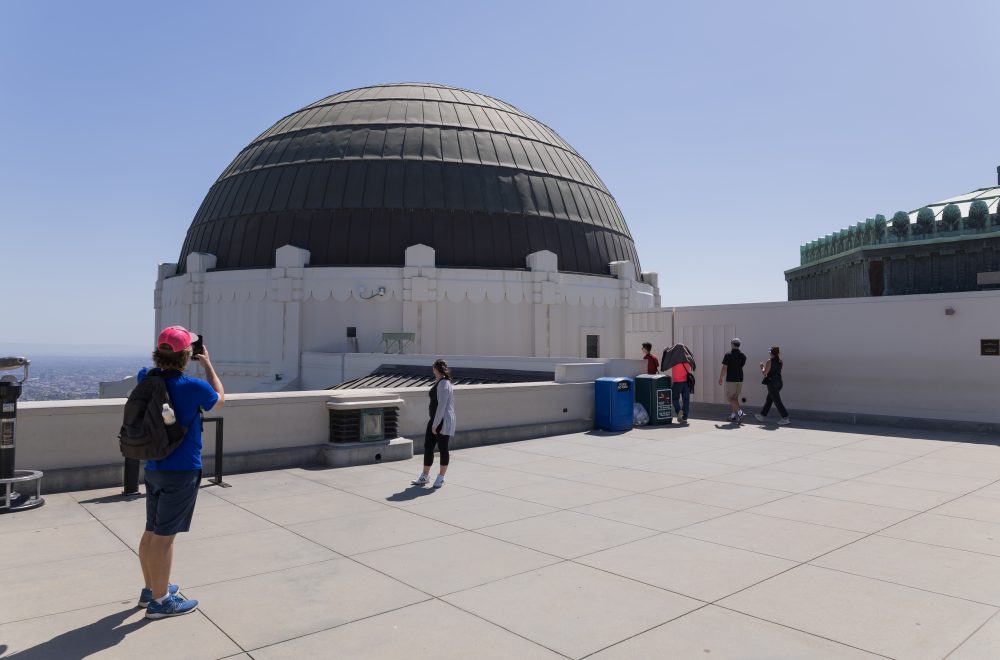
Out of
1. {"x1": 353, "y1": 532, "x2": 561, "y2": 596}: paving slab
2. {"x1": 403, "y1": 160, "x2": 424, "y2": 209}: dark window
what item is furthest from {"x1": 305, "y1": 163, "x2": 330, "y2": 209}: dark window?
{"x1": 353, "y1": 532, "x2": 561, "y2": 596}: paving slab

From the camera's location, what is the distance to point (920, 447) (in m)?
12.4

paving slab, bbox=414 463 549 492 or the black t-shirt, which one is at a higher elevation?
the black t-shirt

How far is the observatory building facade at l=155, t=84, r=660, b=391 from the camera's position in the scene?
28.3m

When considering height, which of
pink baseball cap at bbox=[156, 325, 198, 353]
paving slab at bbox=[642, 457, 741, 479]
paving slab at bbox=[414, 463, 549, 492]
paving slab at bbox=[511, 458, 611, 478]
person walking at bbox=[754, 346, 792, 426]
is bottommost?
paving slab at bbox=[414, 463, 549, 492]

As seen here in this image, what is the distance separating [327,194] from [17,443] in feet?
76.0

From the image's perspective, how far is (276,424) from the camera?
10.6 meters

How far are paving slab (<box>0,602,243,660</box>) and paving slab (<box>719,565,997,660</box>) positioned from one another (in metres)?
3.61

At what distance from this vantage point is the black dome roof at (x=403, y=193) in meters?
29.7

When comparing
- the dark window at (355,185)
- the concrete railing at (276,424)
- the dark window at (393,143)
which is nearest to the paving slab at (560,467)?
the concrete railing at (276,424)

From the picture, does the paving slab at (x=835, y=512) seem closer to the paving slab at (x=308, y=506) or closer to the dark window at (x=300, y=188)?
the paving slab at (x=308, y=506)

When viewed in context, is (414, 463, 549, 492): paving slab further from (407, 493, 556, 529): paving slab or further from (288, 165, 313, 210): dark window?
(288, 165, 313, 210): dark window

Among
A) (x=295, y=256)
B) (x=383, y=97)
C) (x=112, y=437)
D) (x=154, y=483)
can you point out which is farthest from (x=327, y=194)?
(x=154, y=483)

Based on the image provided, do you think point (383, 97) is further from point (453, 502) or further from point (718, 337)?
point (453, 502)

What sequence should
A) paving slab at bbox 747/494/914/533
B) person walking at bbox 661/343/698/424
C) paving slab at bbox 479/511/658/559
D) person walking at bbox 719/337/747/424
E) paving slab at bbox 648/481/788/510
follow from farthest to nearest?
person walking at bbox 661/343/698/424, person walking at bbox 719/337/747/424, paving slab at bbox 648/481/788/510, paving slab at bbox 747/494/914/533, paving slab at bbox 479/511/658/559
